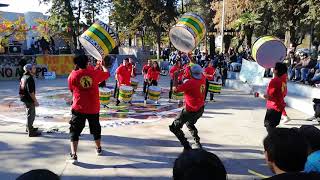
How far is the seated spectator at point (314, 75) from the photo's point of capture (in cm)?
1546

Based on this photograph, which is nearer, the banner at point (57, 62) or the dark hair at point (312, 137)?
the dark hair at point (312, 137)

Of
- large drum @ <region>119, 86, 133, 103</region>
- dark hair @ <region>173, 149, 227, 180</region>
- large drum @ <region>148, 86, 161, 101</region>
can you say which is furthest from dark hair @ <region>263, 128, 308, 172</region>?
large drum @ <region>148, 86, 161, 101</region>

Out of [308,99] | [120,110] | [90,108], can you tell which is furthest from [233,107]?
[90,108]

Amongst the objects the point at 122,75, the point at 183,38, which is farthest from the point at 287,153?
the point at 122,75

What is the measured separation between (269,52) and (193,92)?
171 inches

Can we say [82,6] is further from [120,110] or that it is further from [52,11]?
[120,110]

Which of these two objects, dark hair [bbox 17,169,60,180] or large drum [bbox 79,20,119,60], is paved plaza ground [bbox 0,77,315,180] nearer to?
large drum [bbox 79,20,119,60]

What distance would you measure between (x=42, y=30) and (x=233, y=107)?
31.1 metres

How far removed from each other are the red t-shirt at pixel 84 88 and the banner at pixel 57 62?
19011 millimetres

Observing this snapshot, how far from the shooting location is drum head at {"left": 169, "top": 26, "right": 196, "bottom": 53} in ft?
37.9

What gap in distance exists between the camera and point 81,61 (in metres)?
7.27

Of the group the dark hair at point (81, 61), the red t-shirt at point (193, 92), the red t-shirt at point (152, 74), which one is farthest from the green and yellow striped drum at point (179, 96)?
the dark hair at point (81, 61)

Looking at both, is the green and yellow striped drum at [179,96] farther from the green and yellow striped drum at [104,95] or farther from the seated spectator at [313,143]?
the seated spectator at [313,143]

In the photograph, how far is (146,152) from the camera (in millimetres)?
8312
